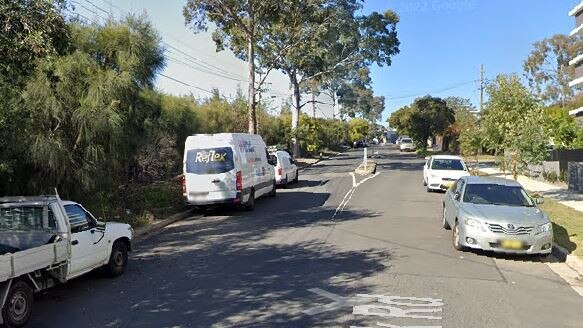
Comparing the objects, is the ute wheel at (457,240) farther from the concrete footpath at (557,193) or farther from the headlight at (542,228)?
the concrete footpath at (557,193)

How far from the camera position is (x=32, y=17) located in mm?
7734

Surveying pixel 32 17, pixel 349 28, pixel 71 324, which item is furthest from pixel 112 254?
pixel 349 28

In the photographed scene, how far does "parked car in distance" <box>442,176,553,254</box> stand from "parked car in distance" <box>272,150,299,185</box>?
517 inches

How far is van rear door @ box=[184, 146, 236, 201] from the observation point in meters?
16.4

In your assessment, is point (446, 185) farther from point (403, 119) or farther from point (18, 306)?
point (403, 119)

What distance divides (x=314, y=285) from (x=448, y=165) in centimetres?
1643

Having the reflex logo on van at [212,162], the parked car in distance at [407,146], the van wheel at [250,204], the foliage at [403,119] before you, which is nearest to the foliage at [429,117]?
the foliage at [403,119]

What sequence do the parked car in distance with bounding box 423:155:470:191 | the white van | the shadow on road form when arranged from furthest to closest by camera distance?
the parked car in distance with bounding box 423:155:470:191 < the white van < the shadow on road

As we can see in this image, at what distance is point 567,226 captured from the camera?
13422 millimetres

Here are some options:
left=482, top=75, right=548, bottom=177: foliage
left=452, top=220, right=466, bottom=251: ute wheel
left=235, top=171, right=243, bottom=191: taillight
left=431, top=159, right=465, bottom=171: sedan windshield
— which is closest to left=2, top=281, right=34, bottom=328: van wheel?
left=452, top=220, right=466, bottom=251: ute wheel

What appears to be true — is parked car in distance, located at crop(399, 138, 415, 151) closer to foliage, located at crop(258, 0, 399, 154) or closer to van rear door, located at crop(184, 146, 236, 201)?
foliage, located at crop(258, 0, 399, 154)

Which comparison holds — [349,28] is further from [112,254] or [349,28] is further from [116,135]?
[112,254]

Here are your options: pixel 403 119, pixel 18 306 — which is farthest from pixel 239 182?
pixel 403 119

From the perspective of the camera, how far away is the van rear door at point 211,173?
645 inches
